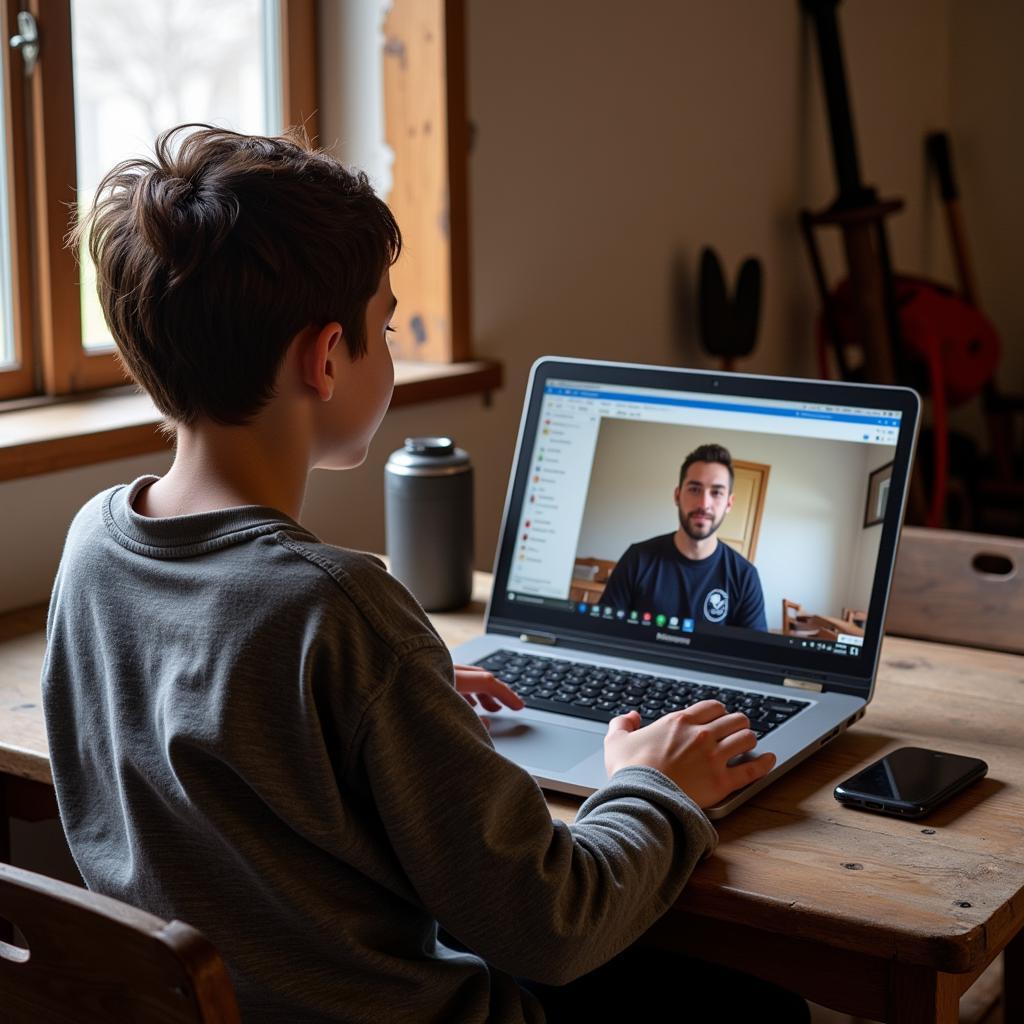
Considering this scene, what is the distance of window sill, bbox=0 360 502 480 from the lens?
174cm

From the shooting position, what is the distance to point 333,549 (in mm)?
914

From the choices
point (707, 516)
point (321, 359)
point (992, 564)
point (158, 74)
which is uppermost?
point (158, 74)

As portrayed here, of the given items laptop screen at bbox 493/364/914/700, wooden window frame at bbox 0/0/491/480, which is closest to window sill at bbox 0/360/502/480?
wooden window frame at bbox 0/0/491/480

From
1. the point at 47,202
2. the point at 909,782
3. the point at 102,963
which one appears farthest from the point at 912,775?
the point at 47,202

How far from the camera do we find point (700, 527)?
139 centimetres

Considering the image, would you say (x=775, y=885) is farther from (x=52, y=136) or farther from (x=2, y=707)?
(x=52, y=136)

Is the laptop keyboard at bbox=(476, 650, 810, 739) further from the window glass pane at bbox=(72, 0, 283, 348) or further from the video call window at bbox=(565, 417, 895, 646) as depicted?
the window glass pane at bbox=(72, 0, 283, 348)

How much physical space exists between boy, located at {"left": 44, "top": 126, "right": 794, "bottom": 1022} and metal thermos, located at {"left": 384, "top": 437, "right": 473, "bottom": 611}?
61cm

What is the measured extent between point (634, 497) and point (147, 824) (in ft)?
2.11

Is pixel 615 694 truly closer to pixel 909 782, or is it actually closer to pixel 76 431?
pixel 909 782

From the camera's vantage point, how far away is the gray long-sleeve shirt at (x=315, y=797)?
34.7 inches

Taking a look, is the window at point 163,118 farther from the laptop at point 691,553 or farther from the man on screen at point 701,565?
the man on screen at point 701,565

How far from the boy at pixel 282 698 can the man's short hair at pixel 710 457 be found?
0.44m

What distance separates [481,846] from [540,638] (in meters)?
0.60
